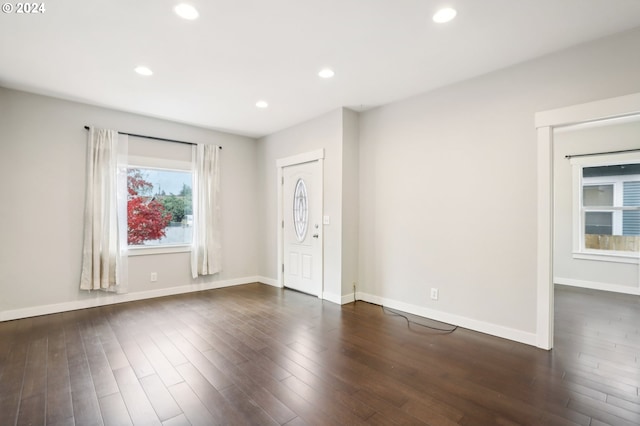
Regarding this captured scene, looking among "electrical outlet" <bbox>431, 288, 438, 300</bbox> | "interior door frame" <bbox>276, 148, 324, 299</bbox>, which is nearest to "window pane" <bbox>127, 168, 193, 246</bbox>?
"interior door frame" <bbox>276, 148, 324, 299</bbox>

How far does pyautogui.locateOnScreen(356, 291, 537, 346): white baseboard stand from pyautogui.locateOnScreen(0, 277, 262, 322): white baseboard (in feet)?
8.87

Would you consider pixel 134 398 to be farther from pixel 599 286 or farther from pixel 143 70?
pixel 599 286

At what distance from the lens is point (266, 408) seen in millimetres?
1986

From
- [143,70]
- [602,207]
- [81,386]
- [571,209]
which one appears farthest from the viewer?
[571,209]

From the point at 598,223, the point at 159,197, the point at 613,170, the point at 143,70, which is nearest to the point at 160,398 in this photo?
the point at 143,70

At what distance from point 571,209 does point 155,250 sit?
24.5ft

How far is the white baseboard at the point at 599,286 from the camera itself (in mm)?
4895

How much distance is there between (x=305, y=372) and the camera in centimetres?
244

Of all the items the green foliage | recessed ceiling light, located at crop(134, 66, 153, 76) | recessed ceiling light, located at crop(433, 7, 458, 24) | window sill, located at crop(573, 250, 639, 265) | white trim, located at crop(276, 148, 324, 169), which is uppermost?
recessed ceiling light, located at crop(433, 7, 458, 24)

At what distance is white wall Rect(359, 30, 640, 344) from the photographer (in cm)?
285

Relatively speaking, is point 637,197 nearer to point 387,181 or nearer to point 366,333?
point 387,181

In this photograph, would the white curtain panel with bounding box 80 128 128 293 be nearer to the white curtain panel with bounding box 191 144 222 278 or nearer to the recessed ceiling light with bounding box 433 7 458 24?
the white curtain panel with bounding box 191 144 222 278

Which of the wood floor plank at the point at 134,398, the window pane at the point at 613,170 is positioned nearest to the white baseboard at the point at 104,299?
the wood floor plank at the point at 134,398

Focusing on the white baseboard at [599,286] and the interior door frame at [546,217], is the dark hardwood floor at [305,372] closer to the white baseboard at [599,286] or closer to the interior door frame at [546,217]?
the interior door frame at [546,217]
